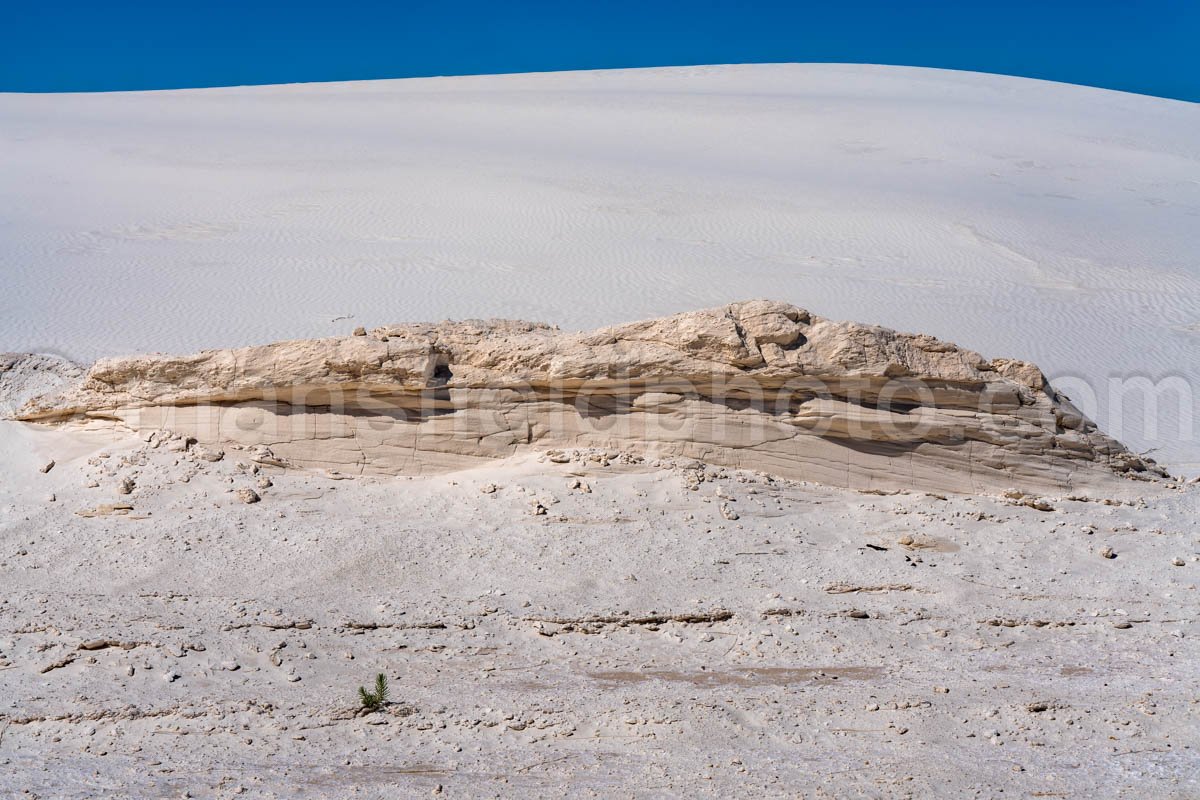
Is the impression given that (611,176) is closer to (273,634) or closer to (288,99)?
(288,99)

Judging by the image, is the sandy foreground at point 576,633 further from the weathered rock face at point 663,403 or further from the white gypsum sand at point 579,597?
the weathered rock face at point 663,403

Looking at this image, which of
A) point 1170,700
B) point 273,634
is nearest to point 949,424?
point 1170,700

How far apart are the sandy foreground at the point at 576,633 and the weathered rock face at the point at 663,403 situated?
0.26m

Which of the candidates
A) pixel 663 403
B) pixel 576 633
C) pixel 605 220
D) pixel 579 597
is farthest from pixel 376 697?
pixel 605 220

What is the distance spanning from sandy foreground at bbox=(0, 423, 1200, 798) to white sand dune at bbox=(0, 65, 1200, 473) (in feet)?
Result: 15.4

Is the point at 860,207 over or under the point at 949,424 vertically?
over

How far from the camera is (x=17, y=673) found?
4508mm

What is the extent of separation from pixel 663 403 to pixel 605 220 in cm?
1424

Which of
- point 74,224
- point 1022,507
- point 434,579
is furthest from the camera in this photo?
point 74,224

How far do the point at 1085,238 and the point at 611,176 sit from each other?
428 inches

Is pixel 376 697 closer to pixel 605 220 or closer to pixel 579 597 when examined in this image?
pixel 579 597

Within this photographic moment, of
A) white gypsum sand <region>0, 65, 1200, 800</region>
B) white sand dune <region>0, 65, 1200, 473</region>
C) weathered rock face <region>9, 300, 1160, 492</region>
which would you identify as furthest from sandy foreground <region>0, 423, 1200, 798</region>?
white sand dune <region>0, 65, 1200, 473</region>

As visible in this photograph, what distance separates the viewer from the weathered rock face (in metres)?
6.68

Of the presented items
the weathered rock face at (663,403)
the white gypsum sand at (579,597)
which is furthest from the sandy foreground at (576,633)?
the weathered rock face at (663,403)
